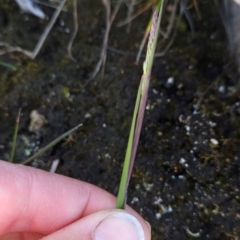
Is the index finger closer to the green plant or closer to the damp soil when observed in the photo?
the damp soil

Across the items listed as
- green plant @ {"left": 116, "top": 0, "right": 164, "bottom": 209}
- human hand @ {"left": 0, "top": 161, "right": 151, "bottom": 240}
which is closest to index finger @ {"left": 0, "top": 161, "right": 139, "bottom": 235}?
human hand @ {"left": 0, "top": 161, "right": 151, "bottom": 240}

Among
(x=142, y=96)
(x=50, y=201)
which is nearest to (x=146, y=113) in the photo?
(x=50, y=201)

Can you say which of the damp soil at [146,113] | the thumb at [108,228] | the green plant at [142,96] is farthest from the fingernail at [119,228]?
the damp soil at [146,113]

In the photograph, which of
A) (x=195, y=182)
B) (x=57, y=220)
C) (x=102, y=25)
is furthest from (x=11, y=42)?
(x=195, y=182)

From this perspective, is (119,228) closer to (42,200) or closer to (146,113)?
(42,200)

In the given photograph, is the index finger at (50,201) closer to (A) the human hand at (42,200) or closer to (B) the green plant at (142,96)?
(A) the human hand at (42,200)

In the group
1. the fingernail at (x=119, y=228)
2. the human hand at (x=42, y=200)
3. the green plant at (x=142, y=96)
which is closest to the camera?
the green plant at (x=142, y=96)
